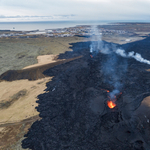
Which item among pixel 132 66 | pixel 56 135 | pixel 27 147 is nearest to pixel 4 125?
pixel 27 147

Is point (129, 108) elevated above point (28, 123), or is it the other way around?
point (129, 108)

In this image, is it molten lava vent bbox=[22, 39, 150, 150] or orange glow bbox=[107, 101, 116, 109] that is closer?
molten lava vent bbox=[22, 39, 150, 150]

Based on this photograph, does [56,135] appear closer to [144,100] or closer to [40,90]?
[40,90]

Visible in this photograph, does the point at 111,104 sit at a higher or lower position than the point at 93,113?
higher

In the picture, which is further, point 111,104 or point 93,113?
point 111,104

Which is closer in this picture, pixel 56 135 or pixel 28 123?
pixel 56 135

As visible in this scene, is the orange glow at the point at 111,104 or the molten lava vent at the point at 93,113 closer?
the molten lava vent at the point at 93,113

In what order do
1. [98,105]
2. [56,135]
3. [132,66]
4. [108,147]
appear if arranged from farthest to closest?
[132,66] → [98,105] → [56,135] → [108,147]

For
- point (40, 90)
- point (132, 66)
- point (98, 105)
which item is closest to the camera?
point (98, 105)
